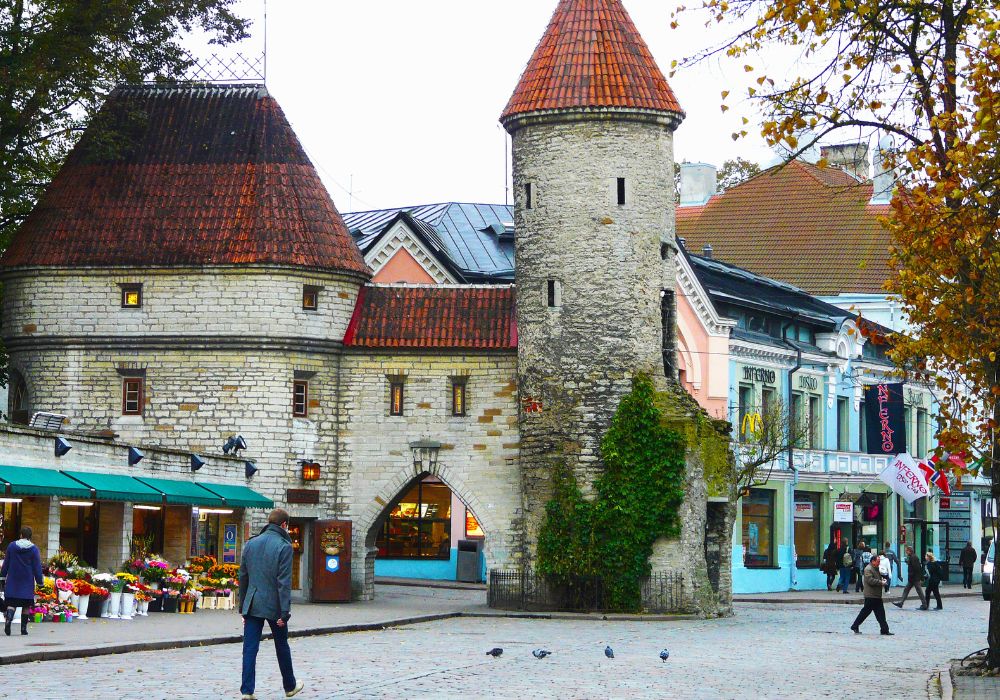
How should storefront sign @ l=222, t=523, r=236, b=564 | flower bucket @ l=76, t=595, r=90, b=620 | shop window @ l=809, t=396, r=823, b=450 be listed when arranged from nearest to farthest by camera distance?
flower bucket @ l=76, t=595, r=90, b=620 → storefront sign @ l=222, t=523, r=236, b=564 → shop window @ l=809, t=396, r=823, b=450

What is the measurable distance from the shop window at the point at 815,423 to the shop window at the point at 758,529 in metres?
3.23

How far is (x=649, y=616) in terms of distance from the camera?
3750cm

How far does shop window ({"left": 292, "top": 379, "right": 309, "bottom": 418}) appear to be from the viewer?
133 feet

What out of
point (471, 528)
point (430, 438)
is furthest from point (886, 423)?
point (430, 438)

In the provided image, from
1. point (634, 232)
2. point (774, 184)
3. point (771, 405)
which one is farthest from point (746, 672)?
point (774, 184)

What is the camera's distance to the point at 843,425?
57969mm

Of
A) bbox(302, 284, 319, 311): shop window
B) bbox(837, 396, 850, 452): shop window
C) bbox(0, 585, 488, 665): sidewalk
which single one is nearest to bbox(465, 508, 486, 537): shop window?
bbox(0, 585, 488, 665): sidewalk

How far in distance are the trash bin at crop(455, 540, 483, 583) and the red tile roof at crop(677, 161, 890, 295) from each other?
19423 mm

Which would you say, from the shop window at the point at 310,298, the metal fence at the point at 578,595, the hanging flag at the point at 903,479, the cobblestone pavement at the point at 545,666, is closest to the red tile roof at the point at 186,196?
the shop window at the point at 310,298

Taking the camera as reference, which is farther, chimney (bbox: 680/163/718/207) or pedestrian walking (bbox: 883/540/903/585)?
chimney (bbox: 680/163/718/207)

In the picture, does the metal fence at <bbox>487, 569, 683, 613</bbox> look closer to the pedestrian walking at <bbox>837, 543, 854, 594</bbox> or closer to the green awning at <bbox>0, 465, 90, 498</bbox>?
the green awning at <bbox>0, 465, 90, 498</bbox>

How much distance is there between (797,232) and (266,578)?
52060mm

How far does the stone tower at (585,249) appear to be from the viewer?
1543 inches

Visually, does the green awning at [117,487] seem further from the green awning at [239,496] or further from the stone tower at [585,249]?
the stone tower at [585,249]
